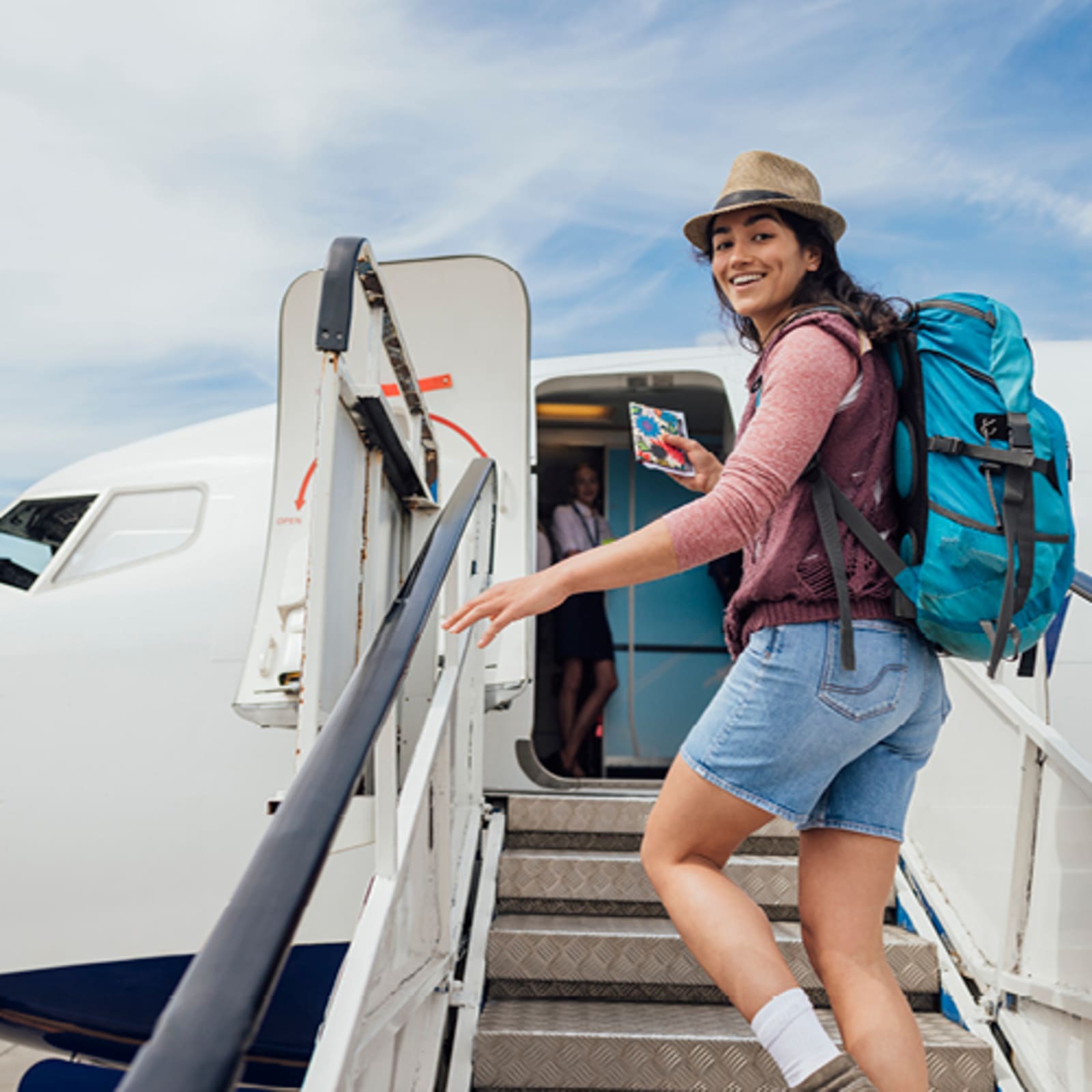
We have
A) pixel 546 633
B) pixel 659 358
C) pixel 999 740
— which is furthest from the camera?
pixel 546 633

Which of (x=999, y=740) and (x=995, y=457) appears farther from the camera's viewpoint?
(x=999, y=740)

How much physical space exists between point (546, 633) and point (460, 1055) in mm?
3850

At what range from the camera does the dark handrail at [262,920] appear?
674 mm

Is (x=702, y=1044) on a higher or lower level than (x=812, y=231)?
lower

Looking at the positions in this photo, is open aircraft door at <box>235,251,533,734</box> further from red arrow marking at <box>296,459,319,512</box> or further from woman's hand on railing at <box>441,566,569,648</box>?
woman's hand on railing at <box>441,566,569,648</box>

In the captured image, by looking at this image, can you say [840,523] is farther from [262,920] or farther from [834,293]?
[262,920]

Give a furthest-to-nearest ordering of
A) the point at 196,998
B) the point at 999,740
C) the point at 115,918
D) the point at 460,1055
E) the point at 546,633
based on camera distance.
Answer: the point at 546,633
the point at 115,918
the point at 999,740
the point at 460,1055
the point at 196,998

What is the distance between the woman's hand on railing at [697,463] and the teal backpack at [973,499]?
559 mm

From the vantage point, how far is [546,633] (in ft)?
20.0

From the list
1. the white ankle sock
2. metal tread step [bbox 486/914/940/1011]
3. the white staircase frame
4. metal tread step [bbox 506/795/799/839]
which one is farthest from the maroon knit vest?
metal tread step [bbox 506/795/799/839]

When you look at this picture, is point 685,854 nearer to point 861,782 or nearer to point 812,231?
point 861,782

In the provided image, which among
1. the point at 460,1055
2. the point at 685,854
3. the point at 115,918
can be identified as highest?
the point at 685,854


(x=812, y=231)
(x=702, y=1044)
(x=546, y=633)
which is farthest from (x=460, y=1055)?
(x=546, y=633)

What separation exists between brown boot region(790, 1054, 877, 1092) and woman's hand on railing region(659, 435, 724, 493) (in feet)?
3.53
